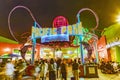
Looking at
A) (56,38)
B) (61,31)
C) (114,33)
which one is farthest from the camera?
(114,33)

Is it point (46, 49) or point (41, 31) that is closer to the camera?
point (41, 31)

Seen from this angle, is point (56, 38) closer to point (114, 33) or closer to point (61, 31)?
point (61, 31)

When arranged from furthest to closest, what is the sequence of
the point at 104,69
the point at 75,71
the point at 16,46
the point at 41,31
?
the point at 16,46
the point at 41,31
the point at 104,69
the point at 75,71

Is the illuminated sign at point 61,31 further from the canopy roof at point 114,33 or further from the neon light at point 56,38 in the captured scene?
the canopy roof at point 114,33

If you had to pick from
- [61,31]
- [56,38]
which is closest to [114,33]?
[61,31]

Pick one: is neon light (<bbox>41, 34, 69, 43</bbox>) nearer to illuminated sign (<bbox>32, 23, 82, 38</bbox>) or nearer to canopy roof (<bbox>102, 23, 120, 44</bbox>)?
illuminated sign (<bbox>32, 23, 82, 38</bbox>)

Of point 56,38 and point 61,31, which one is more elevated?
point 61,31

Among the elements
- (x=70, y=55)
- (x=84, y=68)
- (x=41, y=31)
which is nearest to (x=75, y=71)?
(x=84, y=68)

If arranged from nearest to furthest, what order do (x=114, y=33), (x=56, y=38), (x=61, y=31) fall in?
(x=61, y=31)
(x=56, y=38)
(x=114, y=33)

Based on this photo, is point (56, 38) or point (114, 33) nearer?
point (56, 38)

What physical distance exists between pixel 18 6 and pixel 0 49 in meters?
16.3

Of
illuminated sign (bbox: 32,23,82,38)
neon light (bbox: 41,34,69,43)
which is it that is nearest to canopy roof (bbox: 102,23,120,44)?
illuminated sign (bbox: 32,23,82,38)

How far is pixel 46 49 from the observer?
40188mm

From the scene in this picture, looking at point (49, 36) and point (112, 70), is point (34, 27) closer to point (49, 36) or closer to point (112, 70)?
point (49, 36)
